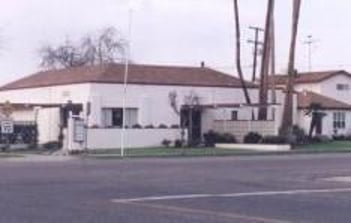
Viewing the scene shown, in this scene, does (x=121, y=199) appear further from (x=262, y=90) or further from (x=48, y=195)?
(x=262, y=90)

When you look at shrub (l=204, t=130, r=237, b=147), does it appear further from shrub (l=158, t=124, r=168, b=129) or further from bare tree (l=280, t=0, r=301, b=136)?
bare tree (l=280, t=0, r=301, b=136)

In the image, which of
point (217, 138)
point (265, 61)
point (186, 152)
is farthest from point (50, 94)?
point (186, 152)

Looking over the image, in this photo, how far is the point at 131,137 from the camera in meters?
61.9

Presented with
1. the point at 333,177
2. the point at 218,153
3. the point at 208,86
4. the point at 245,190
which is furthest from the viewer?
the point at 208,86

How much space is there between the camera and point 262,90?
67250 mm

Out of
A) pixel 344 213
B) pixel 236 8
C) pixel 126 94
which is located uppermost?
pixel 236 8

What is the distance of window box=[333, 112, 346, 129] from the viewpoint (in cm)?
8344

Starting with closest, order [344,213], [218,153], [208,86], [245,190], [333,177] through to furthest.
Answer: [344,213], [245,190], [333,177], [218,153], [208,86]

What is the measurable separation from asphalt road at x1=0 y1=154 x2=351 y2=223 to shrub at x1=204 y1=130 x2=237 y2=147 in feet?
90.5

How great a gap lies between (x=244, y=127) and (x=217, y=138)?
2.33 meters

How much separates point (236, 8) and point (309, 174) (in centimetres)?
3761

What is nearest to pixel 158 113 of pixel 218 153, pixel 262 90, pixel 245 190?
pixel 262 90

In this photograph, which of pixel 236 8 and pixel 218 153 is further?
pixel 236 8

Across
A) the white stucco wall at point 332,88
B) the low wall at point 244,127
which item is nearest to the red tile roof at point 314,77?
the white stucco wall at point 332,88
